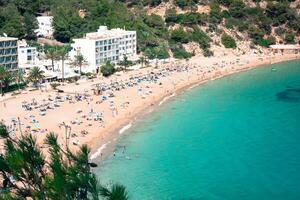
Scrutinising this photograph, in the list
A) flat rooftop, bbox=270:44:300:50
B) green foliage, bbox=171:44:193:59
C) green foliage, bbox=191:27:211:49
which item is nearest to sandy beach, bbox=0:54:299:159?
green foliage, bbox=171:44:193:59

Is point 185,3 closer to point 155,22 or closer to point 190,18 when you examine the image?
point 190,18

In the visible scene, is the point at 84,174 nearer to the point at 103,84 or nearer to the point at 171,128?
the point at 171,128

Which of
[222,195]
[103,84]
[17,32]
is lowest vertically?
[222,195]

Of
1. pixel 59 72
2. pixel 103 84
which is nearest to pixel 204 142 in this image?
pixel 103 84

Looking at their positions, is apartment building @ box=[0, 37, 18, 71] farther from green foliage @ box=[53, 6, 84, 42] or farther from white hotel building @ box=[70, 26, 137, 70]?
green foliage @ box=[53, 6, 84, 42]

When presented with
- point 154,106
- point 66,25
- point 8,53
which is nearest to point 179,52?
point 66,25

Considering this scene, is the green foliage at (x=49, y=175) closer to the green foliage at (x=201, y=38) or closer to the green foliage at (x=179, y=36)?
the green foliage at (x=179, y=36)
